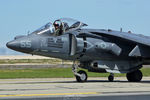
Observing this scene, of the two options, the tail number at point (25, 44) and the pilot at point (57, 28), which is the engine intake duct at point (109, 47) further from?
the tail number at point (25, 44)

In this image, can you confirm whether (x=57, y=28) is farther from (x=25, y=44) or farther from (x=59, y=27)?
(x=25, y=44)

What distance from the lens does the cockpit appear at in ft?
57.9

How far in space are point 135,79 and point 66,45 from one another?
492cm

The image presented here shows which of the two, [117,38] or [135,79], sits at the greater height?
[117,38]

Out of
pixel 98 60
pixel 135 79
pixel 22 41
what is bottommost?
pixel 135 79

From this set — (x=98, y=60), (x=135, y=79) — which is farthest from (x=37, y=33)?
(x=135, y=79)

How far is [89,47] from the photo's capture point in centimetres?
1834

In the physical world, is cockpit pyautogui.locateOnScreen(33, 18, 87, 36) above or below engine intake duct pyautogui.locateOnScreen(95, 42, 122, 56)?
above

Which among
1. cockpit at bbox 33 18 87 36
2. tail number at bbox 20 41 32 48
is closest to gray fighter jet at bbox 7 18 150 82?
cockpit at bbox 33 18 87 36

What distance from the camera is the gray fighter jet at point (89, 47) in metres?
17.5

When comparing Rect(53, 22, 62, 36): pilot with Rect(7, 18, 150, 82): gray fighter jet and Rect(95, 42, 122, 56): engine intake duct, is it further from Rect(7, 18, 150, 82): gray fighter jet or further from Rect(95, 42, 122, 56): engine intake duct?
Rect(95, 42, 122, 56): engine intake duct

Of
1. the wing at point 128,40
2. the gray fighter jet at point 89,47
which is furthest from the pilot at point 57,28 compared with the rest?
the wing at point 128,40

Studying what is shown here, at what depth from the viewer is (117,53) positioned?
18703 mm

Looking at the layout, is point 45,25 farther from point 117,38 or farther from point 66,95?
point 66,95
